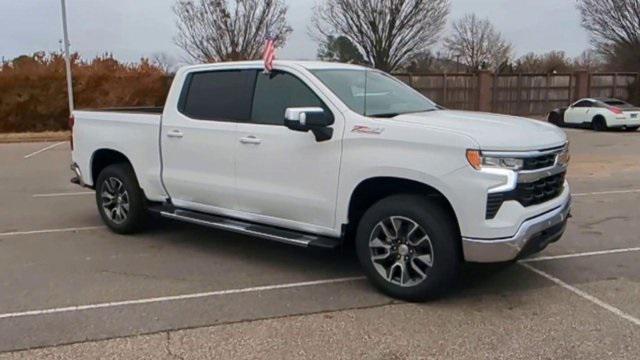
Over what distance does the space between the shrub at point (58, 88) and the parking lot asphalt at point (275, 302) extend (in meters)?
17.5

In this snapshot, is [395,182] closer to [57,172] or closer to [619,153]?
[57,172]

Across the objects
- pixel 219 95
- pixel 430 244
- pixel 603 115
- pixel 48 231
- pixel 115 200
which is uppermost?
pixel 219 95

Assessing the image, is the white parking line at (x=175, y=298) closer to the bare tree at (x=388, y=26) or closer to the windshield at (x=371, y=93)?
the windshield at (x=371, y=93)

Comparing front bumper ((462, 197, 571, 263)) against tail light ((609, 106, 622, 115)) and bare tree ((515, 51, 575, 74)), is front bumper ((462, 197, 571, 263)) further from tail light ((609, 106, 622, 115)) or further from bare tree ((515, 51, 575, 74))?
bare tree ((515, 51, 575, 74))

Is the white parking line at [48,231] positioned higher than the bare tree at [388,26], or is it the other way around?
the bare tree at [388,26]

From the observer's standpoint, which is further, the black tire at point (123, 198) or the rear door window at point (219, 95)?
the black tire at point (123, 198)

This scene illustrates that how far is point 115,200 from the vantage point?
6750 millimetres

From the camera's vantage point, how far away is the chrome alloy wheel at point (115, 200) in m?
6.63

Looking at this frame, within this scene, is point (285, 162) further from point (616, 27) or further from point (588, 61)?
point (588, 61)

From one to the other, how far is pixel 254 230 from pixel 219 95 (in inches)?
56.8

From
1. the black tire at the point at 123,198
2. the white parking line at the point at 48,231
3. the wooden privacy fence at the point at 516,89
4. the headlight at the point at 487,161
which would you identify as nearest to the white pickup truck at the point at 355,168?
the headlight at the point at 487,161

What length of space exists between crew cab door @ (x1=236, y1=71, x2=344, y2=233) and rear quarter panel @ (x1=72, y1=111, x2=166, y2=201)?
4.12 feet

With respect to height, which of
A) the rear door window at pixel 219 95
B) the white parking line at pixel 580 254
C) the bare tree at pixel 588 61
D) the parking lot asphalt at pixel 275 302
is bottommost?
the parking lot asphalt at pixel 275 302

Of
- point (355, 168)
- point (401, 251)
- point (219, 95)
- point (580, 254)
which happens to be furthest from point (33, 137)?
point (580, 254)
